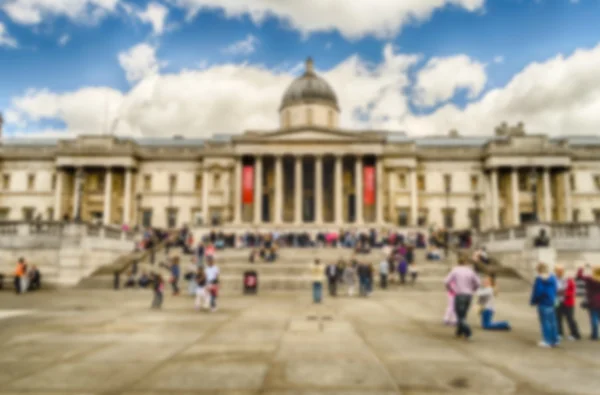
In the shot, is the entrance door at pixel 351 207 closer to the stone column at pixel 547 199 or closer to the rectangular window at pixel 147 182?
the stone column at pixel 547 199

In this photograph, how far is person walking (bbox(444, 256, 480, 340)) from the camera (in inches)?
428

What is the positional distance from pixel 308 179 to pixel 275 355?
50508 mm

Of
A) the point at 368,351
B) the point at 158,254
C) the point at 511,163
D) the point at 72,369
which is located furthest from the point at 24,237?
the point at 511,163

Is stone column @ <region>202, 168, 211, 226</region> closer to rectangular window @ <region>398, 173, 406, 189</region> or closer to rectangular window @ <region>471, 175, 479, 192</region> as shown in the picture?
rectangular window @ <region>398, 173, 406, 189</region>

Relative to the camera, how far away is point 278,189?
178 feet

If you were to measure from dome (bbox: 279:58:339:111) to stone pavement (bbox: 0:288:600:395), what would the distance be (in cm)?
4913

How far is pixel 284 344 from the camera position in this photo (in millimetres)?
9695

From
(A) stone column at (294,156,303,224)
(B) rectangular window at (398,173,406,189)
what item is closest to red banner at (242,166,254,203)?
(A) stone column at (294,156,303,224)

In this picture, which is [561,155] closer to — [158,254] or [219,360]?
[158,254]

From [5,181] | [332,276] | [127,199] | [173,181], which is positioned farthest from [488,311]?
[5,181]

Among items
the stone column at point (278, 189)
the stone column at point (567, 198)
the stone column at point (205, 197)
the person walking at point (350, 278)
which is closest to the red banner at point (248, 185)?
the stone column at point (278, 189)

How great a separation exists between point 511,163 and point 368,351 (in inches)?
2097

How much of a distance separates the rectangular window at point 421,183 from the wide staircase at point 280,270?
22354 millimetres

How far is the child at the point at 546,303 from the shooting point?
10117 mm
